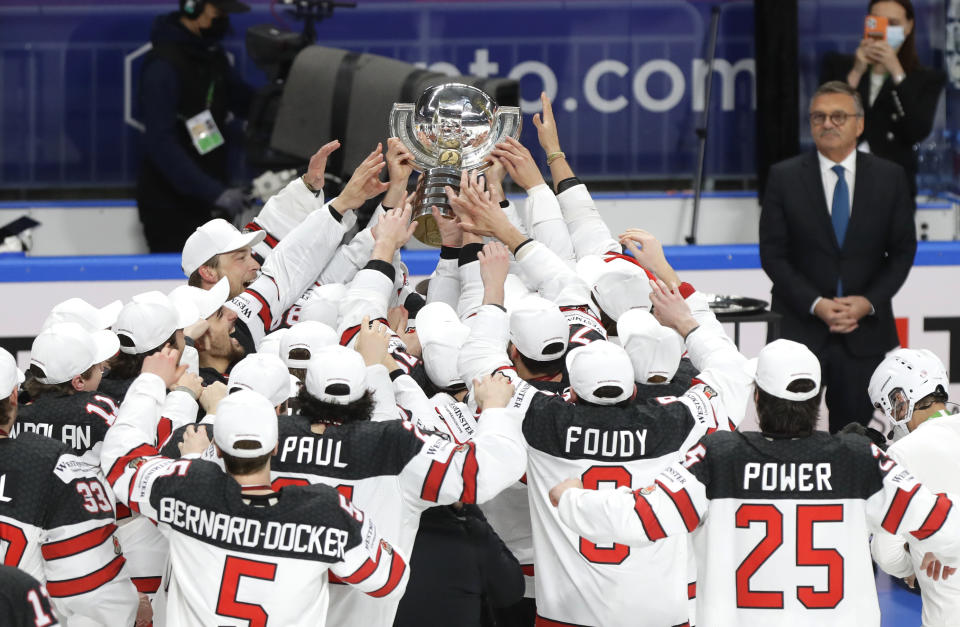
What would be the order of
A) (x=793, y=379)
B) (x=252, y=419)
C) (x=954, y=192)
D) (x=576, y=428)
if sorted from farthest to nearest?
(x=954, y=192), (x=576, y=428), (x=793, y=379), (x=252, y=419)

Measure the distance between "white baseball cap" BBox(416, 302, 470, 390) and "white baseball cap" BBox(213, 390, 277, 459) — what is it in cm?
101

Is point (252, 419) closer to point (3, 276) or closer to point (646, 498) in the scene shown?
point (646, 498)

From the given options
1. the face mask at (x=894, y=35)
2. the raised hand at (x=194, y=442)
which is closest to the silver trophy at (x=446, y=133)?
the raised hand at (x=194, y=442)

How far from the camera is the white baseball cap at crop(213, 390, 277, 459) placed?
10.7 feet

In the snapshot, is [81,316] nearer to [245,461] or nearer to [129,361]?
[129,361]

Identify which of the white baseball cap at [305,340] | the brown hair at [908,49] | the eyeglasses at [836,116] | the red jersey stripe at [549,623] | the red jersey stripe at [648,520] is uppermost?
the brown hair at [908,49]

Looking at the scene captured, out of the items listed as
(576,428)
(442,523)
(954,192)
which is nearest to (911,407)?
(576,428)

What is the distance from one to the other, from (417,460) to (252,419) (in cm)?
53

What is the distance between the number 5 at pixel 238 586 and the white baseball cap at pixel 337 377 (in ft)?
1.67

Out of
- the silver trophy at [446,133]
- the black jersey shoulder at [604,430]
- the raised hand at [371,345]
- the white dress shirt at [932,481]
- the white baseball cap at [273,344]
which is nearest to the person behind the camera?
the black jersey shoulder at [604,430]

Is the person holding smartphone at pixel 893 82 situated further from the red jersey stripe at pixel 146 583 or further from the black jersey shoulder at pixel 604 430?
the red jersey stripe at pixel 146 583

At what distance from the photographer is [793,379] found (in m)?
3.49

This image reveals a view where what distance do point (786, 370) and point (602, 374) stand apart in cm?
48

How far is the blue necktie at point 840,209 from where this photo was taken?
6.50 meters
